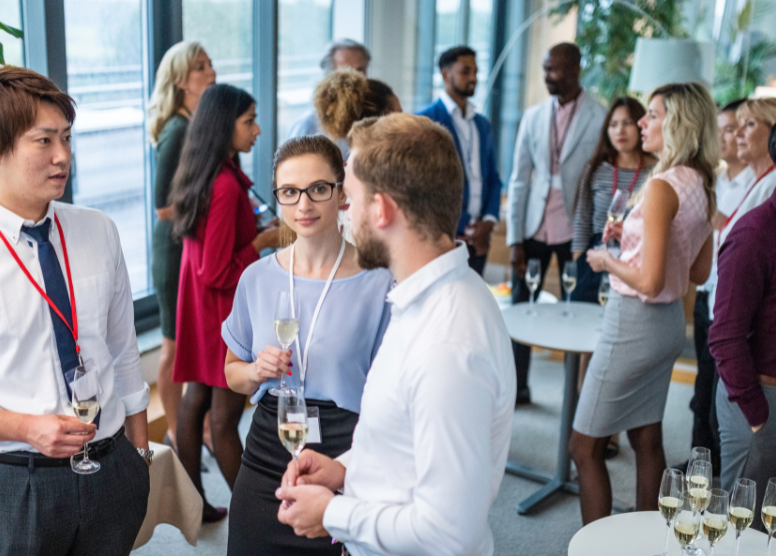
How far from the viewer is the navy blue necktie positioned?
167 cm

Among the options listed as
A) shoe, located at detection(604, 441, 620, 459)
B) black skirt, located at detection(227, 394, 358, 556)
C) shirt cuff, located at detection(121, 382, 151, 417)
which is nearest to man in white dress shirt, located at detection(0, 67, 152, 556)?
shirt cuff, located at detection(121, 382, 151, 417)

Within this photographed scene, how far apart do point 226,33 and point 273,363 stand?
3.24 meters

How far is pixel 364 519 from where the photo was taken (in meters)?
1.30

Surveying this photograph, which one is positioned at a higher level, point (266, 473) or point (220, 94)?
point (220, 94)

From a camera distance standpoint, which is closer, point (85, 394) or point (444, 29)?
point (85, 394)

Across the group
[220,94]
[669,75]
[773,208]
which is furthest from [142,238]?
[669,75]

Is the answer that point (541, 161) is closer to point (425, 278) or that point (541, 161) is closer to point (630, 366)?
point (630, 366)

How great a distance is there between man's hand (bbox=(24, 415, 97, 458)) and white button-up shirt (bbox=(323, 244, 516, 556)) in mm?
589

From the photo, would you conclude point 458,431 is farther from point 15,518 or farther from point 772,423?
point 772,423

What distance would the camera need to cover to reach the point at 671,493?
1765 millimetres

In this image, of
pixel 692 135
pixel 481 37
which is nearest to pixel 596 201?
pixel 692 135

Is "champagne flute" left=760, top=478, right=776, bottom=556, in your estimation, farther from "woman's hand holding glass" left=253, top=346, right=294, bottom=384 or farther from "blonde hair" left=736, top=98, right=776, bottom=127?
"blonde hair" left=736, top=98, right=776, bottom=127

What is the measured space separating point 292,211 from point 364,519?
87cm

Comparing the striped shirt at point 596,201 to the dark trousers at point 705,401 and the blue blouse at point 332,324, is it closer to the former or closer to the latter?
Answer: the dark trousers at point 705,401
